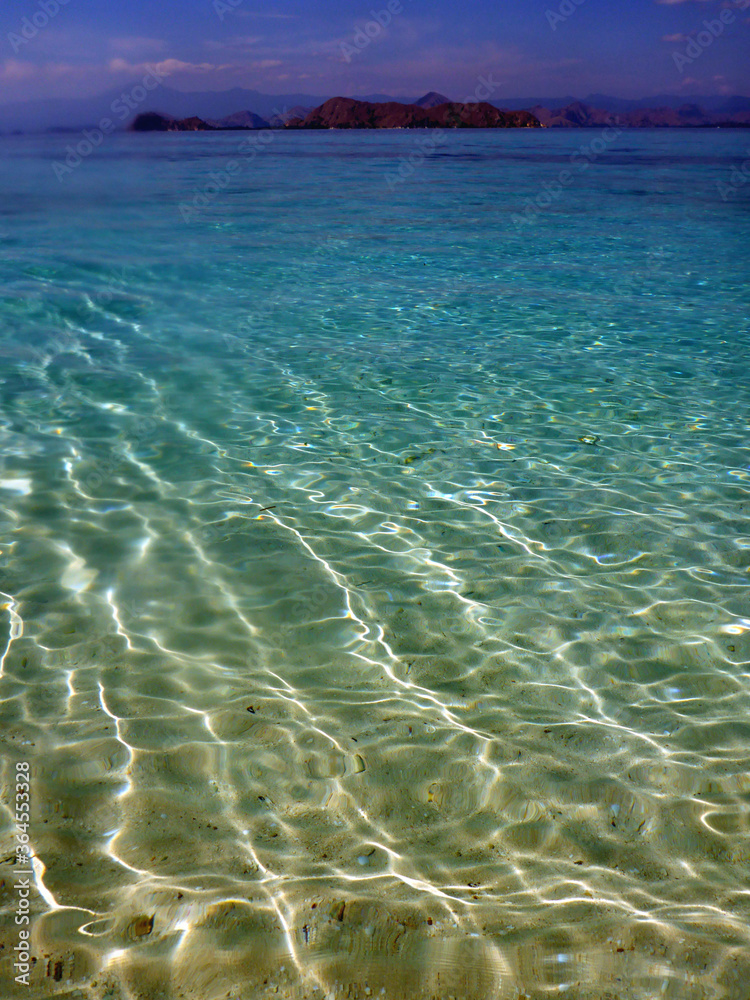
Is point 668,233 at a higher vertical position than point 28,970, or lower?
higher

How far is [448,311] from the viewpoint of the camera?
10836 millimetres

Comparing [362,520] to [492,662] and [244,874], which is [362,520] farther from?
[244,874]

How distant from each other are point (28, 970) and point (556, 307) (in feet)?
35.4

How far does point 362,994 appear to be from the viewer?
82.5 inches

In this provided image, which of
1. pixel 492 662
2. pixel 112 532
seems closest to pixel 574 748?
pixel 492 662

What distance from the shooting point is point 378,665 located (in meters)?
3.52

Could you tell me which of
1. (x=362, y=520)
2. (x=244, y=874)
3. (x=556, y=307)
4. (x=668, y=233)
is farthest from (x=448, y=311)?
(x=668, y=233)

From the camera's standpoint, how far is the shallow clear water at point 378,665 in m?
2.26

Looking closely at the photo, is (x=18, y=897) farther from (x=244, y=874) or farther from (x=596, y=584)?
(x=596, y=584)

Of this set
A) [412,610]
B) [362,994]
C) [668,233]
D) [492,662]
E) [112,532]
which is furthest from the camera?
[668,233]

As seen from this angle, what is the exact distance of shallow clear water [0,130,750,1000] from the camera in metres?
2.26

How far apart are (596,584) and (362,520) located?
1.54m

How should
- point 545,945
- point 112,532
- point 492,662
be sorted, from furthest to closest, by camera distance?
point 112,532, point 492,662, point 545,945

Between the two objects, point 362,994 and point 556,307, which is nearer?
point 362,994
